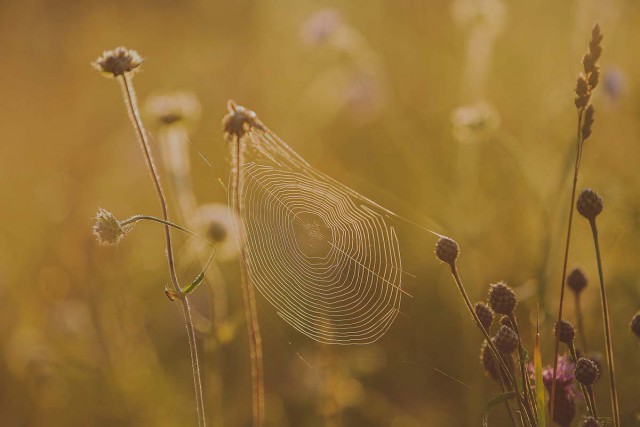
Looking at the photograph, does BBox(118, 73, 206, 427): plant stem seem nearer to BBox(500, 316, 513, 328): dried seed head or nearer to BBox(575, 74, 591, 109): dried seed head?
BBox(500, 316, 513, 328): dried seed head

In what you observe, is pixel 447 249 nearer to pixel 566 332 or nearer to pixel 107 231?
pixel 566 332

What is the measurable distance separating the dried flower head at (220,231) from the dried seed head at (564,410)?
4.33ft

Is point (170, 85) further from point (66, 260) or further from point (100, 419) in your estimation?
point (100, 419)

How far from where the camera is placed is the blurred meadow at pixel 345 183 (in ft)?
9.55

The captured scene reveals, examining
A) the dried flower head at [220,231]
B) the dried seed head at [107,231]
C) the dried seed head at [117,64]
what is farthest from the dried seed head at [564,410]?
the dried flower head at [220,231]

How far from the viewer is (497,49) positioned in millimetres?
5488

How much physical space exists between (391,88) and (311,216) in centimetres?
277

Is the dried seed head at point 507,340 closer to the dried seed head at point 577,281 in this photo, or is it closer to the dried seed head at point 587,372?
the dried seed head at point 587,372

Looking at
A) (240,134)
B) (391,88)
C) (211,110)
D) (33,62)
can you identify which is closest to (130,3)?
(33,62)

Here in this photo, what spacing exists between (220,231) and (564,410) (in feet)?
4.76

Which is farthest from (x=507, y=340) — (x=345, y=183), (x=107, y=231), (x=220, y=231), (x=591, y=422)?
(x=345, y=183)

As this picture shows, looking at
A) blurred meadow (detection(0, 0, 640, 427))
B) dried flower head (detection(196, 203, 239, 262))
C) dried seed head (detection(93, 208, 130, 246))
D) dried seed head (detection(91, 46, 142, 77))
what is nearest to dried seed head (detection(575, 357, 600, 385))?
blurred meadow (detection(0, 0, 640, 427))

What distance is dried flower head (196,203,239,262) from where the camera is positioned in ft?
8.57

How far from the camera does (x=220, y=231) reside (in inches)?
103
